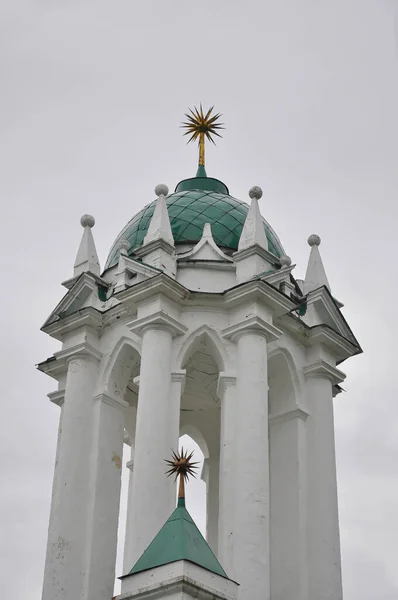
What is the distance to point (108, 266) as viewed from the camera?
23.6 m

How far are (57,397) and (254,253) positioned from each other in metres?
4.28

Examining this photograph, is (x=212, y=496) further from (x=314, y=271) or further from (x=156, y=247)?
(x=156, y=247)

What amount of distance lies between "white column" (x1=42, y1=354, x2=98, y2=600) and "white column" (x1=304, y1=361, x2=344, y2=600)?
3.63 m

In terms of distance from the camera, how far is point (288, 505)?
21.2m

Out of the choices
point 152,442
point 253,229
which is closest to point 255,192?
point 253,229

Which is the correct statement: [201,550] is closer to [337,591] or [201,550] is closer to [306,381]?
[337,591]

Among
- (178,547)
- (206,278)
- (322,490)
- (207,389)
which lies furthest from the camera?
(207,389)

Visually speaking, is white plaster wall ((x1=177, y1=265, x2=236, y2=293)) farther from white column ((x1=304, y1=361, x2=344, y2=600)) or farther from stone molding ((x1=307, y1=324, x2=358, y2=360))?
white column ((x1=304, y1=361, x2=344, y2=600))

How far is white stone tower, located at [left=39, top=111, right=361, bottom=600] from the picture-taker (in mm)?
19886

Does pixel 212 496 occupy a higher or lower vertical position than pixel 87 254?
lower

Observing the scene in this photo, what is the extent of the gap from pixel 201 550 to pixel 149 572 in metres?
0.81

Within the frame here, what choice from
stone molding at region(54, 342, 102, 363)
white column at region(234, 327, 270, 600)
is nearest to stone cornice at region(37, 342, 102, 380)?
stone molding at region(54, 342, 102, 363)

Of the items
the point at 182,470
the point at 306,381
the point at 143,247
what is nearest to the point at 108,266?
the point at 143,247

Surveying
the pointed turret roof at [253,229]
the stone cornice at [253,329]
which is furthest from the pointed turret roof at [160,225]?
the stone cornice at [253,329]
